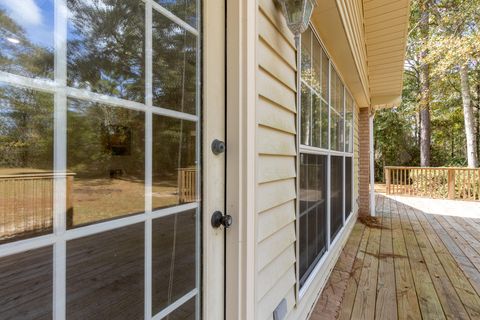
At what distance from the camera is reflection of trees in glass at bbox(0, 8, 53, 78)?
498 millimetres

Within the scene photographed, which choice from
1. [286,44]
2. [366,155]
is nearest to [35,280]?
[286,44]

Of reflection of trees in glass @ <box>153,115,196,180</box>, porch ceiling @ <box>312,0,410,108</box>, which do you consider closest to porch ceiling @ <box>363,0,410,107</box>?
porch ceiling @ <box>312,0,410,108</box>

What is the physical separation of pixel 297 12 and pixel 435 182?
30.6ft

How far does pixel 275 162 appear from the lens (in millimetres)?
1462

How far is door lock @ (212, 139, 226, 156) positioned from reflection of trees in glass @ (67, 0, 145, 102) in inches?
13.2

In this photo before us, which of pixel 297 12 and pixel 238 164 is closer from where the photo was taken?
pixel 238 164

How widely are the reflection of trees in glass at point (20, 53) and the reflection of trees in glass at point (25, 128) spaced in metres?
0.04

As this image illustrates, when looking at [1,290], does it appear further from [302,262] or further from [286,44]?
[302,262]

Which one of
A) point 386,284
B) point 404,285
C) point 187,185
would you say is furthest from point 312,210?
point 187,185

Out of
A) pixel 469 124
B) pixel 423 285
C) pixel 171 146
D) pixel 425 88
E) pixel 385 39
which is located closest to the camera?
pixel 171 146

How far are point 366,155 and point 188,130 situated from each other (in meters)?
6.08

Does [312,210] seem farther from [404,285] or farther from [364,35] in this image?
[364,35]

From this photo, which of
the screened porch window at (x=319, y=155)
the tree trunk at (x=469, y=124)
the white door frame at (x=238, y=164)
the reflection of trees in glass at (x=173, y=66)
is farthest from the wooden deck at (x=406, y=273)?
the tree trunk at (x=469, y=124)

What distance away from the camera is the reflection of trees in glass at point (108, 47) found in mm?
618
